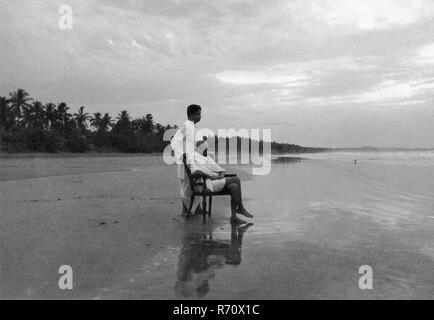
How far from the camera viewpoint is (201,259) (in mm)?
4629

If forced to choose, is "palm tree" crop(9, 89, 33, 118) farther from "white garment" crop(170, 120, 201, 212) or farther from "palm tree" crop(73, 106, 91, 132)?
"white garment" crop(170, 120, 201, 212)

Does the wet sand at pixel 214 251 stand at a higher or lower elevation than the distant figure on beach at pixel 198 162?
lower

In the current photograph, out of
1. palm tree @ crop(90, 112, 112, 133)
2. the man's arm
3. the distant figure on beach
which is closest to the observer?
the distant figure on beach

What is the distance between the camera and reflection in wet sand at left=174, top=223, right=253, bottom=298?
3686 millimetres

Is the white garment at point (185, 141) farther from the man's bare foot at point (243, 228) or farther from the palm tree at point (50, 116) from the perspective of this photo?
the palm tree at point (50, 116)

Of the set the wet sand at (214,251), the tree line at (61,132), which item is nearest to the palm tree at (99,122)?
the tree line at (61,132)

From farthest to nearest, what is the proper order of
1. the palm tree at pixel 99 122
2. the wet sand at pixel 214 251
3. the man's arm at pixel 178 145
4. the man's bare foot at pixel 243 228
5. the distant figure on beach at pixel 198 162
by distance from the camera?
the palm tree at pixel 99 122 → the man's arm at pixel 178 145 → the distant figure on beach at pixel 198 162 → the man's bare foot at pixel 243 228 → the wet sand at pixel 214 251

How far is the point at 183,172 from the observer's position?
739 centimetres

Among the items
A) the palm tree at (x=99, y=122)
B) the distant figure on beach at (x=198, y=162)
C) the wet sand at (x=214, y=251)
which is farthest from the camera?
the palm tree at (x=99, y=122)

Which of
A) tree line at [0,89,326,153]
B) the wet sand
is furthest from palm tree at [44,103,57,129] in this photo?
the wet sand

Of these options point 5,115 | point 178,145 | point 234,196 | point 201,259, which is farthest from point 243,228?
point 5,115

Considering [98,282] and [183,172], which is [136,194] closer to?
[183,172]

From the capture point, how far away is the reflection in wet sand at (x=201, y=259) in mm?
3686

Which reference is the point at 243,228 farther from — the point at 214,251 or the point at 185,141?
the point at 185,141
